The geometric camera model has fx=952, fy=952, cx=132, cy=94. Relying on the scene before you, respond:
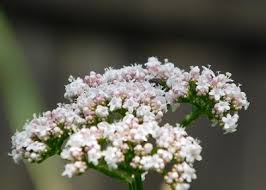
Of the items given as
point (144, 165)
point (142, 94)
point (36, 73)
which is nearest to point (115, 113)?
point (142, 94)

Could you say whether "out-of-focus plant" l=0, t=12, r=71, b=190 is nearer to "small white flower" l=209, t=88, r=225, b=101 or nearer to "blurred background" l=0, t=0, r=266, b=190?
"blurred background" l=0, t=0, r=266, b=190

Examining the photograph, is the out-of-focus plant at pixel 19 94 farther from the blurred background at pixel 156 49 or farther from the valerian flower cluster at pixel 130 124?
the valerian flower cluster at pixel 130 124

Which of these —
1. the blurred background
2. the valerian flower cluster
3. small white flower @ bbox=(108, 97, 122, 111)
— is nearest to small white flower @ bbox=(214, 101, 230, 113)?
the valerian flower cluster

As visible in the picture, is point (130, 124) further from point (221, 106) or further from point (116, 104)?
point (221, 106)

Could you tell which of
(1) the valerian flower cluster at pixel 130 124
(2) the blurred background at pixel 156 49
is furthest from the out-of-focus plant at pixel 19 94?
(1) the valerian flower cluster at pixel 130 124

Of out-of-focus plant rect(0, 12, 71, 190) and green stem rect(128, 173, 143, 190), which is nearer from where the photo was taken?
green stem rect(128, 173, 143, 190)

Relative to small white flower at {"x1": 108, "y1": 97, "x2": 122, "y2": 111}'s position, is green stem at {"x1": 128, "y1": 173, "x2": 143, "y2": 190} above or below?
below

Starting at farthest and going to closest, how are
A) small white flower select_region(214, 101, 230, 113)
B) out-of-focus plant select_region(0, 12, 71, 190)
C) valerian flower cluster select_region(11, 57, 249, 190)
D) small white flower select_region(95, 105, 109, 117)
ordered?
out-of-focus plant select_region(0, 12, 71, 190), small white flower select_region(214, 101, 230, 113), small white flower select_region(95, 105, 109, 117), valerian flower cluster select_region(11, 57, 249, 190)
